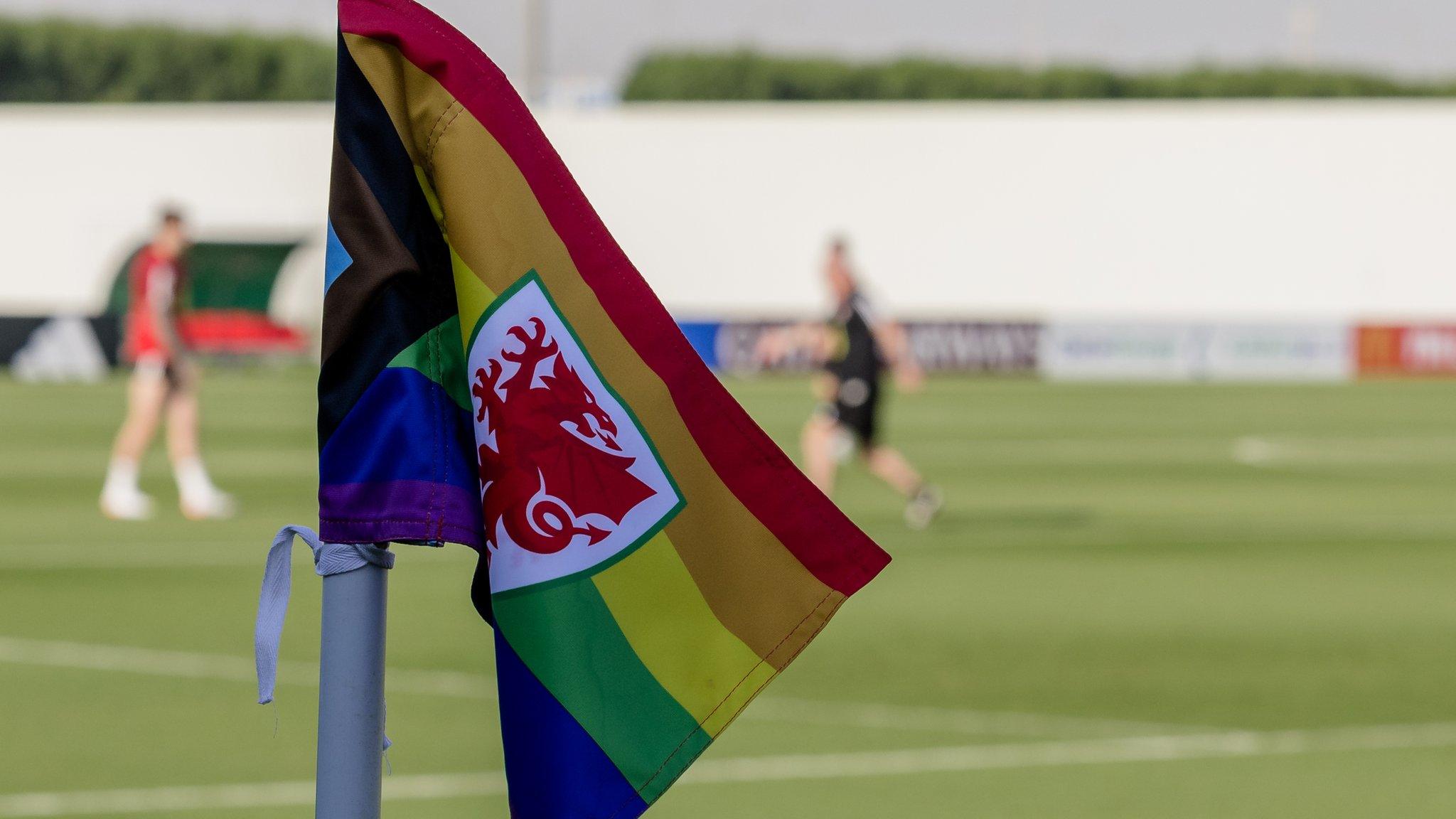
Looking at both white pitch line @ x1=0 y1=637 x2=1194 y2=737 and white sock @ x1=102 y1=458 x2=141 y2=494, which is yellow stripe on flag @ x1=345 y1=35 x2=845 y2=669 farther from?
white sock @ x1=102 y1=458 x2=141 y2=494

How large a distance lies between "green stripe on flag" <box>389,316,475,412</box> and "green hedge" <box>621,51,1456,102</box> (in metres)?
61.0

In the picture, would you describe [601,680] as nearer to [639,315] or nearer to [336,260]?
[639,315]

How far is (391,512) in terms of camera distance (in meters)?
2.40

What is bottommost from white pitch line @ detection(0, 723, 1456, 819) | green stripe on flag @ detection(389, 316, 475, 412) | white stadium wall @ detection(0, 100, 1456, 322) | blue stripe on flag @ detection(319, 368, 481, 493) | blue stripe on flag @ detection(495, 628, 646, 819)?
white pitch line @ detection(0, 723, 1456, 819)

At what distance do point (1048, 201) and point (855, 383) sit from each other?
2964 centimetres

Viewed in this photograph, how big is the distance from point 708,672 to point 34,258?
41501mm

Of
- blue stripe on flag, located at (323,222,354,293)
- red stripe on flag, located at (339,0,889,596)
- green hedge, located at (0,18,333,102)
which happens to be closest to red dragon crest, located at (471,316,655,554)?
red stripe on flag, located at (339,0,889,596)

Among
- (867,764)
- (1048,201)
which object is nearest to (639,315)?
(867,764)

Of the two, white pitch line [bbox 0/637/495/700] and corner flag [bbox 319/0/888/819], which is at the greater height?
corner flag [bbox 319/0/888/819]

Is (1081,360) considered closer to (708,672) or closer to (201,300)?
(201,300)

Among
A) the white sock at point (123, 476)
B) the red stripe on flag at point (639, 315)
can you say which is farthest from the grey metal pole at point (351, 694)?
the white sock at point (123, 476)

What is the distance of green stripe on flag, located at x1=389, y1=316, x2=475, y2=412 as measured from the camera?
7.99 feet

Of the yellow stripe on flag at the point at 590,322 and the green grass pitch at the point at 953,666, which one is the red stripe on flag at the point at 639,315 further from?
the green grass pitch at the point at 953,666

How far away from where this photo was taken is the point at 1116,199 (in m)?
42.6
